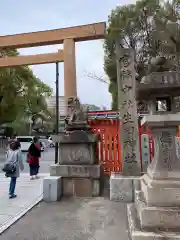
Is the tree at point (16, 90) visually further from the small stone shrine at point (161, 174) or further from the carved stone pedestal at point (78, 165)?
the small stone shrine at point (161, 174)

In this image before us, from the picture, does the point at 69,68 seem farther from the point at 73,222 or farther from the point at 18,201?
the point at 73,222

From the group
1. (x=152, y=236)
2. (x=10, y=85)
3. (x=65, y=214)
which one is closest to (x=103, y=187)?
(x=65, y=214)

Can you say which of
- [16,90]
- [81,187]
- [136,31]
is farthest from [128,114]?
[16,90]

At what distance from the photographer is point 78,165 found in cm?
639

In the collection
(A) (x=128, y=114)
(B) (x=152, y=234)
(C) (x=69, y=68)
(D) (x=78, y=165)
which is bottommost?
(B) (x=152, y=234)

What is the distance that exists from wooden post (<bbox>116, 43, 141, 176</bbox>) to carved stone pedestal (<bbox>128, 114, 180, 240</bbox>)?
82.2 inches

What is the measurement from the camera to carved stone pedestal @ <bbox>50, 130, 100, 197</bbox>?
6.27 meters

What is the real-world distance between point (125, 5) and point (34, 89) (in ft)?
42.7

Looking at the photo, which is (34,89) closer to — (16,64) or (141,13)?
(16,64)

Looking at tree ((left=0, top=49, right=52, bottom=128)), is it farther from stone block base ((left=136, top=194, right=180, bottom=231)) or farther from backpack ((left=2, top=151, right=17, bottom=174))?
stone block base ((left=136, top=194, right=180, bottom=231))

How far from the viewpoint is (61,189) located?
247 inches

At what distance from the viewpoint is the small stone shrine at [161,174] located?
10.5 ft

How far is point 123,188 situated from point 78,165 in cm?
147

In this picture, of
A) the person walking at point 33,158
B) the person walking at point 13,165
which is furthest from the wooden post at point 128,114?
the person walking at point 33,158
